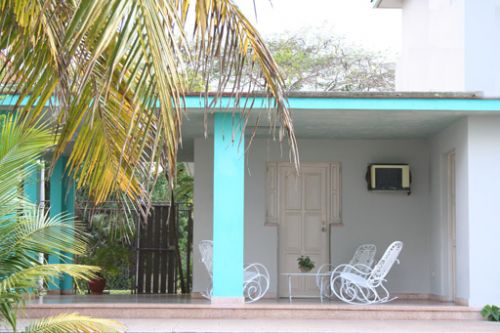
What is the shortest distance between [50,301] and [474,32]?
21.9ft

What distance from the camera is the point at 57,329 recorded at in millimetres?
6145

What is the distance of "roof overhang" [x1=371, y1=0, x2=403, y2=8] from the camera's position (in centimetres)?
1662

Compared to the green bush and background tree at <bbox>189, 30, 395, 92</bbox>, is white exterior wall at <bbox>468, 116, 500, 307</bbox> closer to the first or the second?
the green bush

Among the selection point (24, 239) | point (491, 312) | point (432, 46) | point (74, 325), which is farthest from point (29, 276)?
point (432, 46)

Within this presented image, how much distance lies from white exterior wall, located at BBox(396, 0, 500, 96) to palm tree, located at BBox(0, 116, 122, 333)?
22.0ft

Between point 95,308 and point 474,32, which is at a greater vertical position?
point 474,32

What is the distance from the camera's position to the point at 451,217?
42.4 feet

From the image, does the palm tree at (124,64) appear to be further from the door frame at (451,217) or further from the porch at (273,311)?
the door frame at (451,217)

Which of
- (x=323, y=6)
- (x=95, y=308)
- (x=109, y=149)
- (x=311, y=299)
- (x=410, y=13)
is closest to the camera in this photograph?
(x=109, y=149)

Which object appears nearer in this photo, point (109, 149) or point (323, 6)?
point (109, 149)

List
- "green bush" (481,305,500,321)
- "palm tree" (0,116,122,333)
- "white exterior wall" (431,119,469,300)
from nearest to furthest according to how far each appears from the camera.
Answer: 1. "palm tree" (0,116,122,333)
2. "green bush" (481,305,500,321)
3. "white exterior wall" (431,119,469,300)

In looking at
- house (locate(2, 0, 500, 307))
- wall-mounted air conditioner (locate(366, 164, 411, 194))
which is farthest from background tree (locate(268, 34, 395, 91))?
wall-mounted air conditioner (locate(366, 164, 411, 194))

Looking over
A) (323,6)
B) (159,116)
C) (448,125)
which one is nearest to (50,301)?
(448,125)

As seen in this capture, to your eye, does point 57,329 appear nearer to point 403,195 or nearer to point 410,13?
point 403,195
